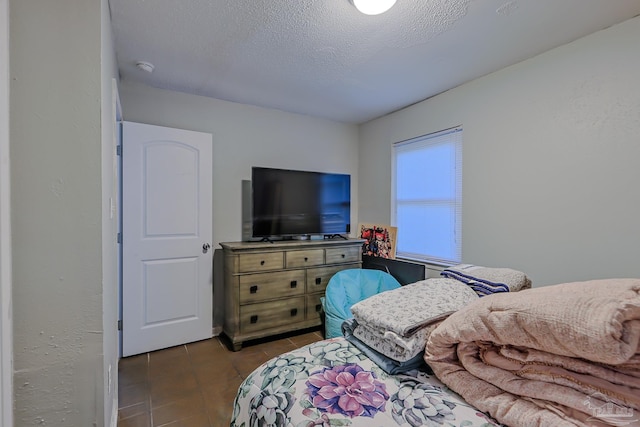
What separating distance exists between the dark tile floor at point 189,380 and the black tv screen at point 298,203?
110cm

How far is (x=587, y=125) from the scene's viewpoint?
2.00 metres

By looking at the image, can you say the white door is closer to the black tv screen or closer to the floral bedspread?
the black tv screen

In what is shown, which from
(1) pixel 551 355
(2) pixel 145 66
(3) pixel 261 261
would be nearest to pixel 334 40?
(2) pixel 145 66

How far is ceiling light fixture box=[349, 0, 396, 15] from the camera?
5.21ft

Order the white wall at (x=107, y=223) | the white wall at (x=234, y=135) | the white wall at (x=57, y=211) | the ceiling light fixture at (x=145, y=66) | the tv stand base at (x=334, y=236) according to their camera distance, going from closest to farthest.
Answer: the white wall at (x=57, y=211) → the white wall at (x=107, y=223) → the ceiling light fixture at (x=145, y=66) → the white wall at (x=234, y=135) → the tv stand base at (x=334, y=236)

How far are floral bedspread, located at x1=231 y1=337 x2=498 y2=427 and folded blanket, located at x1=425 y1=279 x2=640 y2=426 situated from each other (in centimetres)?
7

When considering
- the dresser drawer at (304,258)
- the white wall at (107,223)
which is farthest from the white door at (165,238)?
the white wall at (107,223)

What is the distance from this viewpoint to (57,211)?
46.8 inches

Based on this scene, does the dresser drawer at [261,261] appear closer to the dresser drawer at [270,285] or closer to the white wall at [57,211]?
the dresser drawer at [270,285]

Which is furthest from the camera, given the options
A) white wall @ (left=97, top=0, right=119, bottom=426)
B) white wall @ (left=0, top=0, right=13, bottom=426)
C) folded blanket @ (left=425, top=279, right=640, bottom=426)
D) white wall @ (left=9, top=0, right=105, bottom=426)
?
white wall @ (left=97, top=0, right=119, bottom=426)

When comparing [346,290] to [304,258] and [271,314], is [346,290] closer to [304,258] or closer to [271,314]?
[304,258]

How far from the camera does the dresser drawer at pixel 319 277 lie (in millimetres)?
3072

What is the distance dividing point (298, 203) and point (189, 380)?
73.1 inches

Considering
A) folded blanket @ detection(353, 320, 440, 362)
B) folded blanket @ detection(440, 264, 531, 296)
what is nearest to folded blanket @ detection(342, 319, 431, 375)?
folded blanket @ detection(353, 320, 440, 362)
